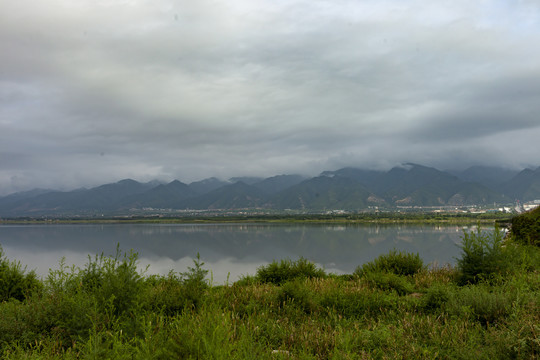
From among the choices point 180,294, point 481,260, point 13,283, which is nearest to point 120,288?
point 180,294

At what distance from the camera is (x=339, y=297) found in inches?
374

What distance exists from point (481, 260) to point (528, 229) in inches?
482

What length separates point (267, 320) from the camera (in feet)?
25.1

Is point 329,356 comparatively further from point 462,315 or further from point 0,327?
point 0,327

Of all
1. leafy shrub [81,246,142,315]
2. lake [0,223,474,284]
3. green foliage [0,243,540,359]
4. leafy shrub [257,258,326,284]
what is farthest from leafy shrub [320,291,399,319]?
leafy shrub [257,258,326,284]

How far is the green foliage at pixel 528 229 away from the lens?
19219 millimetres

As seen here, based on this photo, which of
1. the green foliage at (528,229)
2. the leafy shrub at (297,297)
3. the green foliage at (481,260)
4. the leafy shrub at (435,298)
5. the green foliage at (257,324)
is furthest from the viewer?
the green foliage at (528,229)

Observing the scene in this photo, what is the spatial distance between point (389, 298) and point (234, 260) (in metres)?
34.5

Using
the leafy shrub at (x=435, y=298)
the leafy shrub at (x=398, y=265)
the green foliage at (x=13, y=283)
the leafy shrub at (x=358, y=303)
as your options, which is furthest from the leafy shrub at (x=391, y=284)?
the green foliage at (x=13, y=283)

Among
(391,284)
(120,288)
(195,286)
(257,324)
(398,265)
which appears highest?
(120,288)

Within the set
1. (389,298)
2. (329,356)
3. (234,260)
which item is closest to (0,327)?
(329,356)

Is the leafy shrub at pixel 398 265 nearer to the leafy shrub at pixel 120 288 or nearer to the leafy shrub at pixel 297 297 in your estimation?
the leafy shrub at pixel 297 297

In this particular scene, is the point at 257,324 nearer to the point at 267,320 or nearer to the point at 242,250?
the point at 267,320

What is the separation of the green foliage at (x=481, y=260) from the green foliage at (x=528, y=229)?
9143mm
